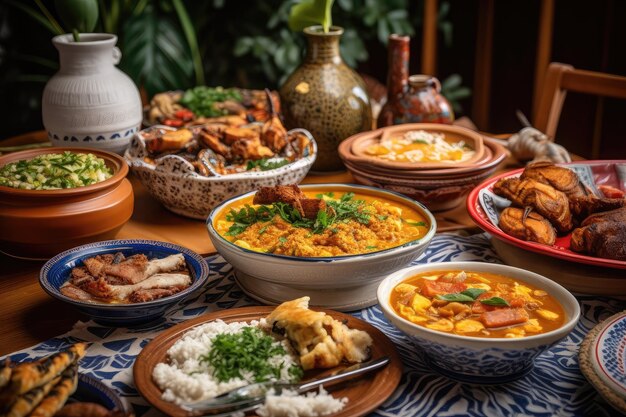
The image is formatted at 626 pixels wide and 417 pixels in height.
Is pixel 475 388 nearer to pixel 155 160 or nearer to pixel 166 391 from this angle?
pixel 166 391

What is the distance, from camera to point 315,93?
110 inches

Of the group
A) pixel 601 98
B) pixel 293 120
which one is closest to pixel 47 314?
pixel 293 120

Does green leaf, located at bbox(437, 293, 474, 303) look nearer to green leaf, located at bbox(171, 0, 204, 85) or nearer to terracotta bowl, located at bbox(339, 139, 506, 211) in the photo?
terracotta bowl, located at bbox(339, 139, 506, 211)

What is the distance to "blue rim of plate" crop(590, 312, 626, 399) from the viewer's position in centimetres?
137

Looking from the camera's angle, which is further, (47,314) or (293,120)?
(293,120)

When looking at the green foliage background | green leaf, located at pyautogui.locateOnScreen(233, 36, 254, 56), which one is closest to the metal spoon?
the green foliage background

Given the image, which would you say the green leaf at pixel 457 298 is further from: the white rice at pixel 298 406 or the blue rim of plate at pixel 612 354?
the white rice at pixel 298 406

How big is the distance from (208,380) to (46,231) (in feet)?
2.88

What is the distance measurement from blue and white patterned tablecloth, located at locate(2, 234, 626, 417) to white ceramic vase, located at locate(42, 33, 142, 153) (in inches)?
38.9

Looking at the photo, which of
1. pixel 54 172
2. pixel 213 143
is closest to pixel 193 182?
pixel 213 143

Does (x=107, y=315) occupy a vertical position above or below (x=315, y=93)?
below

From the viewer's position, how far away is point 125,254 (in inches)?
75.4

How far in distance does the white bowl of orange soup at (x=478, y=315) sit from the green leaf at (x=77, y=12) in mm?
1636

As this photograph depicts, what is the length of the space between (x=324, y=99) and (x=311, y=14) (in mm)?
395
